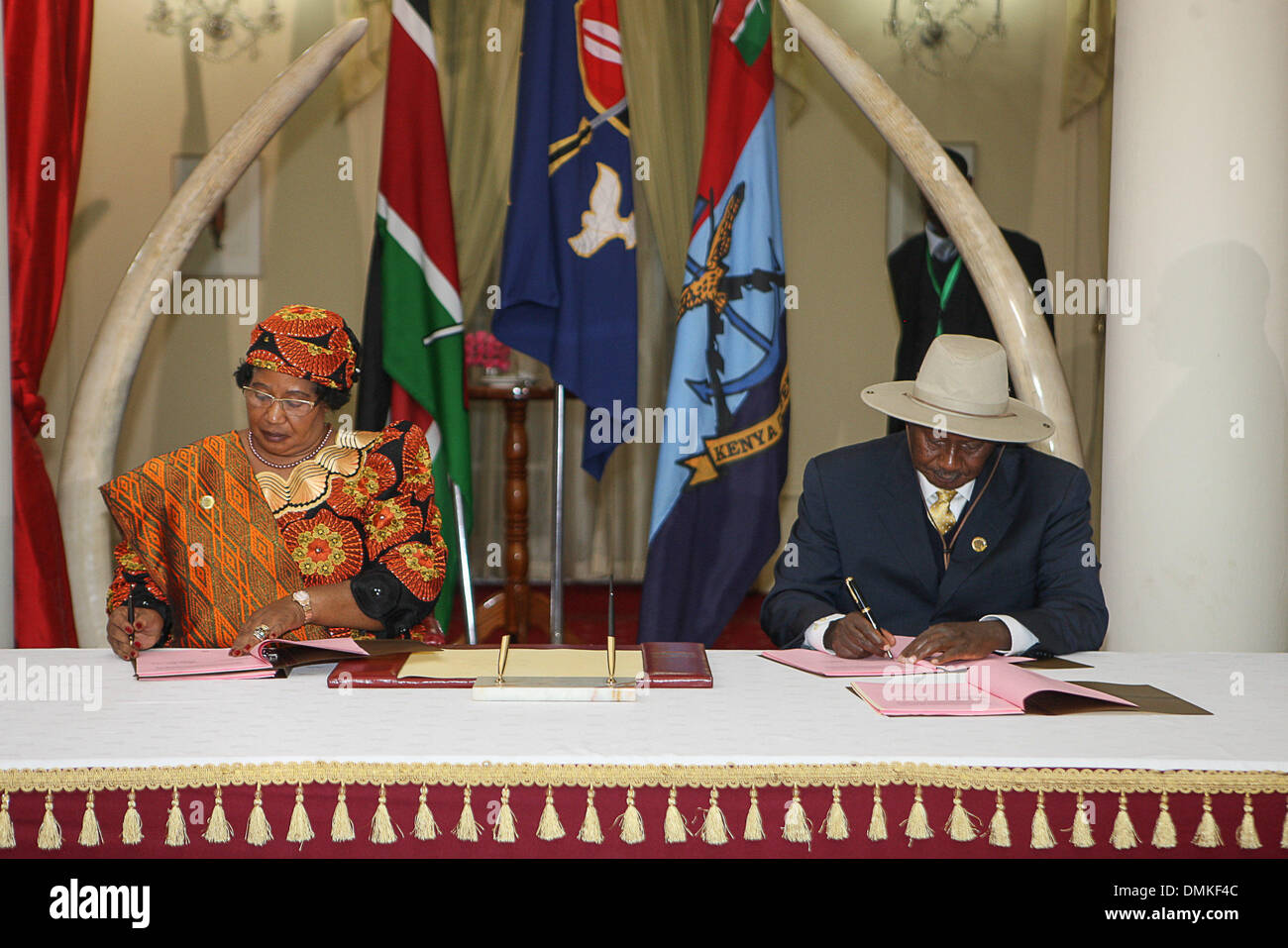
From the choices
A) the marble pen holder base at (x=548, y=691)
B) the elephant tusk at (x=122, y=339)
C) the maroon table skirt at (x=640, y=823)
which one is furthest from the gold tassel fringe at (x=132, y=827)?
the elephant tusk at (x=122, y=339)

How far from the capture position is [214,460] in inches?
91.4

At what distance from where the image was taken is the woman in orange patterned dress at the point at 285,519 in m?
2.25

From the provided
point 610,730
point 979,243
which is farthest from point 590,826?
point 979,243

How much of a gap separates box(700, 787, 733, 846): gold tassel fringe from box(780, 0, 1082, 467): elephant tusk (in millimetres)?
2786

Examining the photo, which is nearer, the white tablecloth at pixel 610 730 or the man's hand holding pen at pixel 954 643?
the white tablecloth at pixel 610 730

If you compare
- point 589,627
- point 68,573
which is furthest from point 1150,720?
point 589,627

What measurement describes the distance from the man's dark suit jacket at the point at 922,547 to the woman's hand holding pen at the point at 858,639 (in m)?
0.26

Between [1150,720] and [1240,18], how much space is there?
8.99 feet

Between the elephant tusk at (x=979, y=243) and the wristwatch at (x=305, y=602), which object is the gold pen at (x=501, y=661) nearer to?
the wristwatch at (x=305, y=602)

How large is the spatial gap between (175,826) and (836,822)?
2.54ft

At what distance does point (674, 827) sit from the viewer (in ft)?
4.40

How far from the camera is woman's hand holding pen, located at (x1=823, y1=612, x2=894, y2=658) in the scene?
77.1 inches

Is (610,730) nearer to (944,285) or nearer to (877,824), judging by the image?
(877,824)
